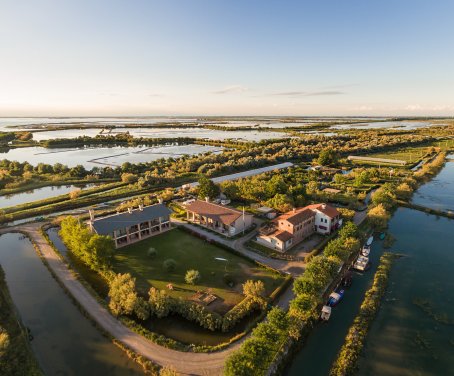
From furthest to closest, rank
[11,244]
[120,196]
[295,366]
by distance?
1. [120,196]
2. [11,244]
3. [295,366]

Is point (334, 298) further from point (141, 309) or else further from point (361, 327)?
point (141, 309)

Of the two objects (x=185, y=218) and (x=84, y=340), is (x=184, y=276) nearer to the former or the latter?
(x=84, y=340)

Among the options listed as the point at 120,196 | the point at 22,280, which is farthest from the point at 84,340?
the point at 120,196

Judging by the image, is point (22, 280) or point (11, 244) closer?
point (22, 280)

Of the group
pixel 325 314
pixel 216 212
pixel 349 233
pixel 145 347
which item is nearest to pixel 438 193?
pixel 349 233

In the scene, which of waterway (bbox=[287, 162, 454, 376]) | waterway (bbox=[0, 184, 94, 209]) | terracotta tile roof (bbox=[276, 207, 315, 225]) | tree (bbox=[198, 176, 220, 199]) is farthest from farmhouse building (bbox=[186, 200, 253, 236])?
waterway (bbox=[0, 184, 94, 209])

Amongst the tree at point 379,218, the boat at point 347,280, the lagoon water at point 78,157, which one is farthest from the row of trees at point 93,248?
the lagoon water at point 78,157

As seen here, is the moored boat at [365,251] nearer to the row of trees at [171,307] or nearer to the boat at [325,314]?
the boat at [325,314]
